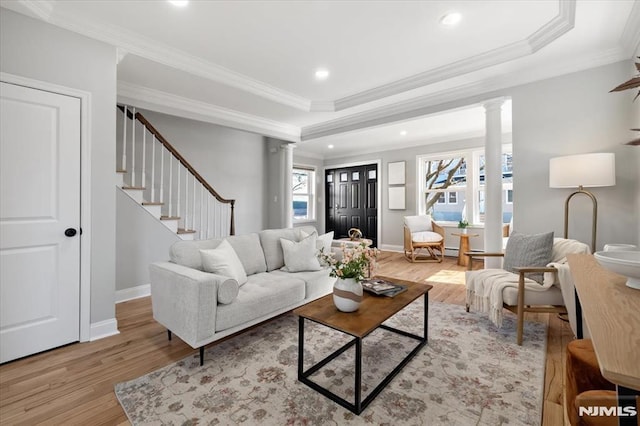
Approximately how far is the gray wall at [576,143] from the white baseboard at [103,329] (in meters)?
4.19

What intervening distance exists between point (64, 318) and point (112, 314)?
32 cm

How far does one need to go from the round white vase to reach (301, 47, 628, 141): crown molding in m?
2.96

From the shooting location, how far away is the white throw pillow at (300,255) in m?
3.03

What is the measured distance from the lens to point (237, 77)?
346cm

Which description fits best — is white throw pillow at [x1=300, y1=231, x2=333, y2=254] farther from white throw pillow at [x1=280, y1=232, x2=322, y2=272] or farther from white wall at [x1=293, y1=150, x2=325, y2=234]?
white wall at [x1=293, y1=150, x2=325, y2=234]

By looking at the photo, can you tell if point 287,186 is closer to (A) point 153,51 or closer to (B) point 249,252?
(B) point 249,252

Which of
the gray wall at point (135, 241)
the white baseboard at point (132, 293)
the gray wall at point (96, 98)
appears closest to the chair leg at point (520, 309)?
the gray wall at point (96, 98)

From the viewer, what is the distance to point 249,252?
9.58 feet

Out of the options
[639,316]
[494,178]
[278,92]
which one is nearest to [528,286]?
[494,178]

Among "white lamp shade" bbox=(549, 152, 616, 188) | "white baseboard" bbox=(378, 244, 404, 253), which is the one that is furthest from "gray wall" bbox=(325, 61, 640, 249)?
"white baseboard" bbox=(378, 244, 404, 253)

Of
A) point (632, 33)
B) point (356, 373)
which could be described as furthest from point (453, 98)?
point (356, 373)

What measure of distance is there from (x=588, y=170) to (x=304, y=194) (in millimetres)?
5860

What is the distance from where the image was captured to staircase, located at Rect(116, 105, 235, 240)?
3652mm

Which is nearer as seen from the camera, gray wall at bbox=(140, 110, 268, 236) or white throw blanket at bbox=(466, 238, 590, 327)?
white throw blanket at bbox=(466, 238, 590, 327)
